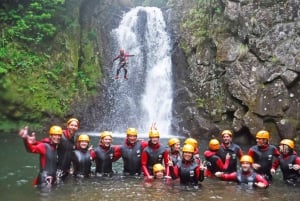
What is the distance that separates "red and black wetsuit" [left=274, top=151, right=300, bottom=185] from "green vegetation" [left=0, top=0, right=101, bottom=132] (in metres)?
14.1

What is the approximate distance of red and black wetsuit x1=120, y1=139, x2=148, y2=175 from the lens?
10883 mm

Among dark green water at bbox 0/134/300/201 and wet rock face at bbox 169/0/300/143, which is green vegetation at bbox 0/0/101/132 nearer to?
wet rock face at bbox 169/0/300/143

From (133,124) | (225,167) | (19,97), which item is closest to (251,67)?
(133,124)

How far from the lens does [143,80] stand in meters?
25.5

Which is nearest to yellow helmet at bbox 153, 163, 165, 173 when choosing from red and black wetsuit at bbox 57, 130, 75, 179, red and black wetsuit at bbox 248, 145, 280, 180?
red and black wetsuit at bbox 57, 130, 75, 179

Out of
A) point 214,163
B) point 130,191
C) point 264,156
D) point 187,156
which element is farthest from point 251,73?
point 130,191

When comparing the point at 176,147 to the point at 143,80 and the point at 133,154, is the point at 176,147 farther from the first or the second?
the point at 143,80

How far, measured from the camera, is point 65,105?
2252 cm

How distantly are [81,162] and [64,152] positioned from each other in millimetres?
657

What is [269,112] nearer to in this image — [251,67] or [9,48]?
[251,67]

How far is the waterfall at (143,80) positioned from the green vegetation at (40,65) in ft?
6.33

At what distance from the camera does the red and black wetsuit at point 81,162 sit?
10234mm

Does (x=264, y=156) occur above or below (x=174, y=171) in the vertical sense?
above

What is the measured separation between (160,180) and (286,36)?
464 inches
